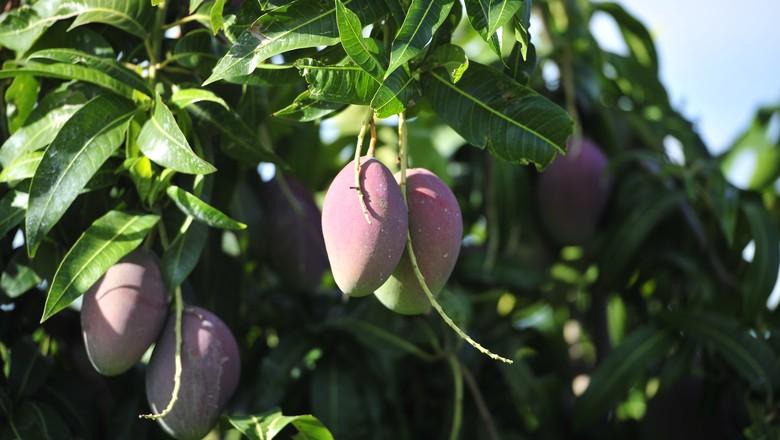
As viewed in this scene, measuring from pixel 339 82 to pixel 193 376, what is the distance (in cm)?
26

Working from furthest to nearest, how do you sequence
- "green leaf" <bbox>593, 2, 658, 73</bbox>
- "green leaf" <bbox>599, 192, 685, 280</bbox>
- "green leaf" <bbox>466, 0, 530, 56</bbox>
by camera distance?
"green leaf" <bbox>593, 2, 658, 73</bbox> < "green leaf" <bbox>599, 192, 685, 280</bbox> < "green leaf" <bbox>466, 0, 530, 56</bbox>

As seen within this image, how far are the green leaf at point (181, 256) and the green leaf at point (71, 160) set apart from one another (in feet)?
0.28

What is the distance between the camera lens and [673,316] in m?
1.36

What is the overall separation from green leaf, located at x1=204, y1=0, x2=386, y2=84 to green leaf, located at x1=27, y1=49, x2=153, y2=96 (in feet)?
0.46

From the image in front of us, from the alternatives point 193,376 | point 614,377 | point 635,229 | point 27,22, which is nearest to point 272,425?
point 193,376

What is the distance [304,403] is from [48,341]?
283 mm

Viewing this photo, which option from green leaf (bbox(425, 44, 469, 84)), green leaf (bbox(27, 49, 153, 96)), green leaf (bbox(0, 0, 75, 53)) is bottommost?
green leaf (bbox(0, 0, 75, 53))

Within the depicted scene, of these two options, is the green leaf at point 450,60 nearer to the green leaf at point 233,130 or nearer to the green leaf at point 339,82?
the green leaf at point 339,82

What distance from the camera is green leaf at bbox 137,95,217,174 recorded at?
32.2 inches

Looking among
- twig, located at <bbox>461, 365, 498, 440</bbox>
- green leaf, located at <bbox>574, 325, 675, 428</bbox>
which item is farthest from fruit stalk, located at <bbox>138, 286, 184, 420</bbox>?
green leaf, located at <bbox>574, 325, 675, 428</bbox>

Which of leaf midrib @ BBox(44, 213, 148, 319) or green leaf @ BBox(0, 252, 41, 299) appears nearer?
leaf midrib @ BBox(44, 213, 148, 319)

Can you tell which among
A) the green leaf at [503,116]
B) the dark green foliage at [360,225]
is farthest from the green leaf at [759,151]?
the green leaf at [503,116]

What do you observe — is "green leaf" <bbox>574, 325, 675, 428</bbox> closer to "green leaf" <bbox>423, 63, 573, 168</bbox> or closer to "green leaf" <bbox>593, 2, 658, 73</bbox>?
"green leaf" <bbox>593, 2, 658, 73</bbox>

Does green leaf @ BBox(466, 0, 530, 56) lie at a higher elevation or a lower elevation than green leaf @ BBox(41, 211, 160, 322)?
higher
